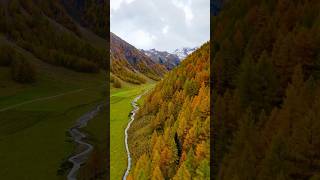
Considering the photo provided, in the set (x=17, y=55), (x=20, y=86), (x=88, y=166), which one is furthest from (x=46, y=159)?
(x=17, y=55)

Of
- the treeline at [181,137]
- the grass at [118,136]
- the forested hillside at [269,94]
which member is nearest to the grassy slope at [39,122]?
the grass at [118,136]

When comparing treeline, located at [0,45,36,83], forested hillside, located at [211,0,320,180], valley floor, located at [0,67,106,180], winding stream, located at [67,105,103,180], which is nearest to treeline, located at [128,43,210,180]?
forested hillside, located at [211,0,320,180]

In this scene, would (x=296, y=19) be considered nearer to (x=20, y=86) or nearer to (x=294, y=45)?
(x=294, y=45)

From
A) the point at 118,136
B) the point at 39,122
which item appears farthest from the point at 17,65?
the point at 118,136

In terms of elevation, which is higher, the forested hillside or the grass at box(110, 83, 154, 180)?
the forested hillside

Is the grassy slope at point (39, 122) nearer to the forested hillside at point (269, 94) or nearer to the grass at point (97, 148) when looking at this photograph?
the grass at point (97, 148)

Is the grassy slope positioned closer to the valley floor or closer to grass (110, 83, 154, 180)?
the valley floor
